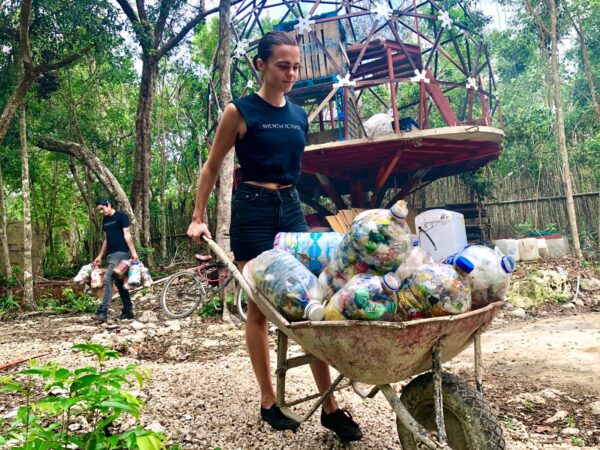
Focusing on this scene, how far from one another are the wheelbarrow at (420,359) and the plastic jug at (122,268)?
191 inches

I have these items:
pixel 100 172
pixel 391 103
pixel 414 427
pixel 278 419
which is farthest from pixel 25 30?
pixel 414 427

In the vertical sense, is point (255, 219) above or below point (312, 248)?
above

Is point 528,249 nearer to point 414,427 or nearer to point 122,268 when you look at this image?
point 122,268

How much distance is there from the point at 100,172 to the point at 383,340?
10.9 meters

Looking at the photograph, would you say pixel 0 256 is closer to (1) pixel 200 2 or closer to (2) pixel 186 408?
(1) pixel 200 2

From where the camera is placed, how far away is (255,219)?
7.48 feet

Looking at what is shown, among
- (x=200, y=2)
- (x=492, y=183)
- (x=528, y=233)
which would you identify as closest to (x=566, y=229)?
(x=528, y=233)

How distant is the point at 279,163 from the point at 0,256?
9.74 m

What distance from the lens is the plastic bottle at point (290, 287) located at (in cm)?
165

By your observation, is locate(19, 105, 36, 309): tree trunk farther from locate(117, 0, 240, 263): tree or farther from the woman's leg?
the woman's leg

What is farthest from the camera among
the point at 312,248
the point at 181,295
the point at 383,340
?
the point at 181,295

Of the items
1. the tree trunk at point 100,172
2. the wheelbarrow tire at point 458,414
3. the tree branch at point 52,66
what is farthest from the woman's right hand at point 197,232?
the tree trunk at point 100,172

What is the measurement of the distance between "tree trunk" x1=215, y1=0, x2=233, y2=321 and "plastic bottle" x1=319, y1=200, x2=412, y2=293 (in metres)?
4.36

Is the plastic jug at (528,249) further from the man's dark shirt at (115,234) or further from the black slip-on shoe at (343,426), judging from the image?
the black slip-on shoe at (343,426)
